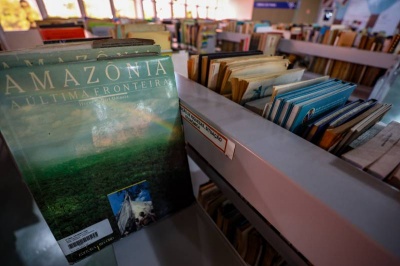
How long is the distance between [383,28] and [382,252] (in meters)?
7.47

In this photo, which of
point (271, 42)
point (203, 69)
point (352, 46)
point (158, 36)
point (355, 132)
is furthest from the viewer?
point (271, 42)

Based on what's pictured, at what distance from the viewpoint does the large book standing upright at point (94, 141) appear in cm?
45

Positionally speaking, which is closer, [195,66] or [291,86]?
[291,86]

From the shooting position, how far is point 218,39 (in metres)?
4.49

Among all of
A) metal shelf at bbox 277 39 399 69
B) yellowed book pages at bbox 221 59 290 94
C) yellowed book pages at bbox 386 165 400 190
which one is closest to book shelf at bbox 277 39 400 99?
metal shelf at bbox 277 39 399 69

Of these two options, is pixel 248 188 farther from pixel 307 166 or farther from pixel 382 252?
pixel 382 252

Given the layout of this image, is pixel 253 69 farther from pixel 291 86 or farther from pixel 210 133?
pixel 210 133

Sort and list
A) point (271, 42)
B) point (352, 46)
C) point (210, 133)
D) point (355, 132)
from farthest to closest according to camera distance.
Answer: point (271, 42) → point (352, 46) → point (210, 133) → point (355, 132)

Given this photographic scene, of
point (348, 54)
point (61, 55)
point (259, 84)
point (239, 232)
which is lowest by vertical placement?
point (239, 232)

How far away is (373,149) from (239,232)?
1.77ft

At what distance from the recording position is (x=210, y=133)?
0.58 m

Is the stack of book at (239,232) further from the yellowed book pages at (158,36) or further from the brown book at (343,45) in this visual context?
the brown book at (343,45)

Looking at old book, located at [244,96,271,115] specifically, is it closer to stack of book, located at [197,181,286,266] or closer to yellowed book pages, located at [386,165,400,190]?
yellowed book pages, located at [386,165,400,190]

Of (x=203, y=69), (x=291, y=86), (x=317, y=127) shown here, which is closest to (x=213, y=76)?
(x=203, y=69)
